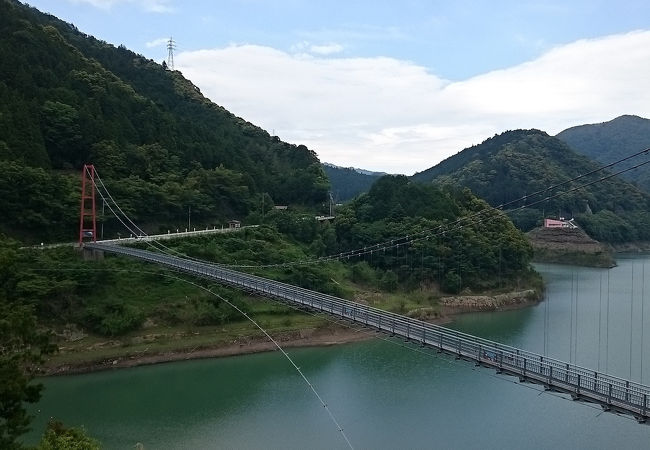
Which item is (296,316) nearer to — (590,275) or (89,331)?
(89,331)

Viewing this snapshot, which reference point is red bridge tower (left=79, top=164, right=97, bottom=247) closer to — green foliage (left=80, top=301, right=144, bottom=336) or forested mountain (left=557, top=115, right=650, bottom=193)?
green foliage (left=80, top=301, right=144, bottom=336)

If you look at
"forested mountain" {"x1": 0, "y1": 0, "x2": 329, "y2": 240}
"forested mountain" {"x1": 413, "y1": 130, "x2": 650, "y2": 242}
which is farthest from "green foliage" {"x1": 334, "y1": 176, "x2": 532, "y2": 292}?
"forested mountain" {"x1": 413, "y1": 130, "x2": 650, "y2": 242}

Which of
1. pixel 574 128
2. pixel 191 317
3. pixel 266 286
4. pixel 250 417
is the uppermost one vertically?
pixel 574 128

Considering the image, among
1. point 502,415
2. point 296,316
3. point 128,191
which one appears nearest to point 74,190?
point 128,191

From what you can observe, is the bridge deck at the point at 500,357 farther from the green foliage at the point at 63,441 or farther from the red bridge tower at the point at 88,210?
the red bridge tower at the point at 88,210

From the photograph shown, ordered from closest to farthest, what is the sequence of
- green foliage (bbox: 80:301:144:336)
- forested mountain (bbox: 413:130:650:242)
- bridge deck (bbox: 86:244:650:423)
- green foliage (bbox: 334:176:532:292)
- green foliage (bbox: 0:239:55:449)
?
green foliage (bbox: 0:239:55:449), bridge deck (bbox: 86:244:650:423), green foliage (bbox: 80:301:144:336), green foliage (bbox: 334:176:532:292), forested mountain (bbox: 413:130:650:242)

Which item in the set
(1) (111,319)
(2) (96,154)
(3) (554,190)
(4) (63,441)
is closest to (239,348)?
(1) (111,319)

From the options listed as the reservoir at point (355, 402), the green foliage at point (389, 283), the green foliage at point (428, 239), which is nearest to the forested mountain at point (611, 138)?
the green foliage at point (428, 239)
